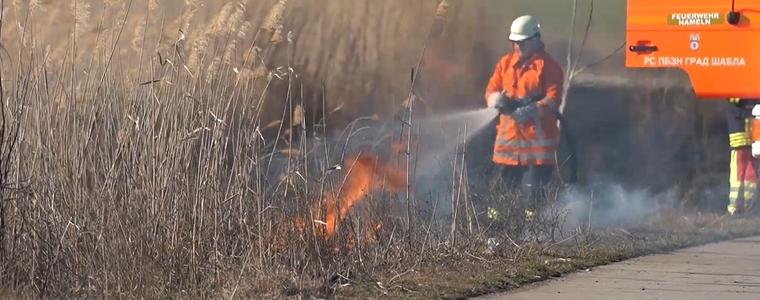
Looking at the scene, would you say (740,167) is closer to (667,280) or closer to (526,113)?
(526,113)

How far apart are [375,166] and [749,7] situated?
4437 mm

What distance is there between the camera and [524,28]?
12188mm

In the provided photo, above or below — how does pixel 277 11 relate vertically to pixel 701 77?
above

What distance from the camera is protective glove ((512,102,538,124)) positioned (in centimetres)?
1258

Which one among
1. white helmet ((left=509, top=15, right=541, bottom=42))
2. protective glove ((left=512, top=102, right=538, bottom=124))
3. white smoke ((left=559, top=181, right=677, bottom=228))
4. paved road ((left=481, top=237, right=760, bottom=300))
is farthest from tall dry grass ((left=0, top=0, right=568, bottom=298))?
protective glove ((left=512, top=102, right=538, bottom=124))

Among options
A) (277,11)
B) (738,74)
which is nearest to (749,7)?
(738,74)

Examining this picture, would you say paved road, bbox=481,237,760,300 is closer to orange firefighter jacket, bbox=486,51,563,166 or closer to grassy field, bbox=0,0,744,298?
grassy field, bbox=0,0,744,298

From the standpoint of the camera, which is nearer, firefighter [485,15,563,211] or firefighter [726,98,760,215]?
firefighter [485,15,563,211]

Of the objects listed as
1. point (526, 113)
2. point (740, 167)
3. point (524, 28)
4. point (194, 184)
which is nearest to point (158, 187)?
point (194, 184)

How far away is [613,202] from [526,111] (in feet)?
4.00

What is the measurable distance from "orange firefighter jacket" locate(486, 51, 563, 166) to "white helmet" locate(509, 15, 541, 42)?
23 centimetres

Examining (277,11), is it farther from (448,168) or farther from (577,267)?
(577,267)

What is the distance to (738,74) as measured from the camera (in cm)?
1192

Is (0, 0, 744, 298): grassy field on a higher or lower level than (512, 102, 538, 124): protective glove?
higher
